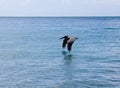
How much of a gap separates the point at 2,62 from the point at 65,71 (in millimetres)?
7368

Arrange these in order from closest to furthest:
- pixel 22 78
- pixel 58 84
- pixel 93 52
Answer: pixel 58 84, pixel 22 78, pixel 93 52

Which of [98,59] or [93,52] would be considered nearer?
[98,59]

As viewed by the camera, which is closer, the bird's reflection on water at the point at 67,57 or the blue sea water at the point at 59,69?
the blue sea water at the point at 59,69

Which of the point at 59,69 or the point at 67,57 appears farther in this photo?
the point at 67,57

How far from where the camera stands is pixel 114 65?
34438mm

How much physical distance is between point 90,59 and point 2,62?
31.7ft

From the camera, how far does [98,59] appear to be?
3831 cm

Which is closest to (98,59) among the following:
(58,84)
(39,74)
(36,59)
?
(36,59)

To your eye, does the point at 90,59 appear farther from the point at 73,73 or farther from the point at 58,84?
the point at 58,84

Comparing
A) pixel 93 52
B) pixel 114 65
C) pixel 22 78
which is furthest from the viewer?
pixel 93 52

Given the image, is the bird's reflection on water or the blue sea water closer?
the blue sea water

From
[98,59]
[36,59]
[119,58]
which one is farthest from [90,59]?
[36,59]

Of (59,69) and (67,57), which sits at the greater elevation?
(67,57)

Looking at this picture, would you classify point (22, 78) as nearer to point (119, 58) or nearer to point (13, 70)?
point (13, 70)
